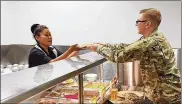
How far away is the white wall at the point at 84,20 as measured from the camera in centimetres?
363

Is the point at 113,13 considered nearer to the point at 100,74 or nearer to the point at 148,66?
the point at 100,74

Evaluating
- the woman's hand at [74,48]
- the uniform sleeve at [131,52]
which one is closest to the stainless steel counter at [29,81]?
the uniform sleeve at [131,52]

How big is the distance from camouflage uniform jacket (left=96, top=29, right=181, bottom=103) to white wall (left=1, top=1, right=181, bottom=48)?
1.93 metres

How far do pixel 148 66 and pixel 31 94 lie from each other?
1.03m

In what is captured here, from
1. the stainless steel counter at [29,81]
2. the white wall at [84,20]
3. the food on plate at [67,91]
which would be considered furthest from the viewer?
the white wall at [84,20]

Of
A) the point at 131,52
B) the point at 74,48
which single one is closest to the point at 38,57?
the point at 74,48

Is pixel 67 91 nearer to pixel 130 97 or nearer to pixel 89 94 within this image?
pixel 89 94

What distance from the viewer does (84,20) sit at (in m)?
4.09

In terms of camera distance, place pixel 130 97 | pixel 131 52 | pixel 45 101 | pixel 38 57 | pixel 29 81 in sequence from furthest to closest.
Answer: pixel 38 57 → pixel 130 97 → pixel 131 52 → pixel 45 101 → pixel 29 81

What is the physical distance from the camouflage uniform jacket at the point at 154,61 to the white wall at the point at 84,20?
6.34 feet

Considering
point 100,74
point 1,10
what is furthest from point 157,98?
point 1,10

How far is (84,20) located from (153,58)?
249 cm

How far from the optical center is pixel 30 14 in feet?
14.4

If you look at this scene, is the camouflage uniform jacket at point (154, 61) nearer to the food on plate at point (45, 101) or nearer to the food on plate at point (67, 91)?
the food on plate at point (67, 91)
